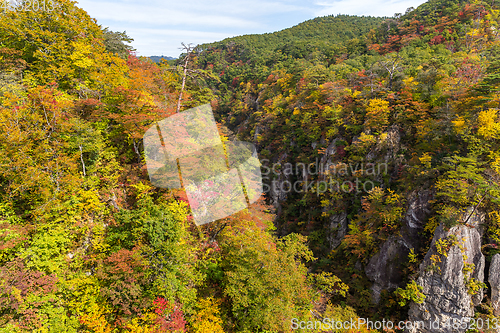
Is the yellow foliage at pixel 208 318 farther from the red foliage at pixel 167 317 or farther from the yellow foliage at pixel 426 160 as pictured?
the yellow foliage at pixel 426 160

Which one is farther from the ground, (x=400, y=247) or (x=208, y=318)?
(x=208, y=318)

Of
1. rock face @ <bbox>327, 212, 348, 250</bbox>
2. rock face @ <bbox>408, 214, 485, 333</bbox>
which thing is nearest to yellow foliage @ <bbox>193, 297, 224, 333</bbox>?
rock face @ <bbox>408, 214, 485, 333</bbox>

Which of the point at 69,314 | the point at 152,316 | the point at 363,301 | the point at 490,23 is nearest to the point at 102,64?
the point at 69,314

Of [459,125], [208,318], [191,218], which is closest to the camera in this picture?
[208,318]

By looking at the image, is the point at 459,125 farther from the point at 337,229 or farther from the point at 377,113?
the point at 337,229

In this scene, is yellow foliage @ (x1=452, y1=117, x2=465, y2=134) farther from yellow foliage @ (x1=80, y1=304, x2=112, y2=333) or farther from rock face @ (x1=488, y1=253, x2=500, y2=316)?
yellow foliage @ (x1=80, y1=304, x2=112, y2=333)

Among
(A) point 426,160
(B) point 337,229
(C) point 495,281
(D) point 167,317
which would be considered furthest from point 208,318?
(A) point 426,160
